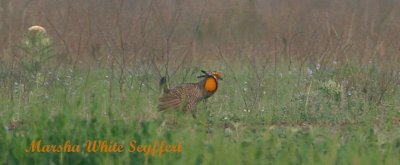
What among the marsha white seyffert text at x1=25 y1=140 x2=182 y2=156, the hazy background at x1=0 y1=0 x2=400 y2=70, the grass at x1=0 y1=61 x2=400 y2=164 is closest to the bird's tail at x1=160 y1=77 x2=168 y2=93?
the grass at x1=0 y1=61 x2=400 y2=164

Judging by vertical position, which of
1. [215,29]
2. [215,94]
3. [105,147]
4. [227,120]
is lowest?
[105,147]

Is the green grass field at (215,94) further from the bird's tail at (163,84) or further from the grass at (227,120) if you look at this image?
the bird's tail at (163,84)

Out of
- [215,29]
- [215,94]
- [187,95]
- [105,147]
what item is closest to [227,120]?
[187,95]

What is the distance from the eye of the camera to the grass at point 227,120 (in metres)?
4.84

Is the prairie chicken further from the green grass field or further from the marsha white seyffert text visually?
the marsha white seyffert text

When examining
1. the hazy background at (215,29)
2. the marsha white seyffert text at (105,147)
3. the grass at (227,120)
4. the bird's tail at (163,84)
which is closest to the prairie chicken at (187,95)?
the grass at (227,120)

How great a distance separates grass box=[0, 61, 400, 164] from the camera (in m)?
4.84

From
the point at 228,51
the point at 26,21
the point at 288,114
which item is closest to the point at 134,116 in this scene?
the point at 288,114

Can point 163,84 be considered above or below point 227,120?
above

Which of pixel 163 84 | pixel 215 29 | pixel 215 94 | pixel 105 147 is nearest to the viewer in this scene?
pixel 105 147

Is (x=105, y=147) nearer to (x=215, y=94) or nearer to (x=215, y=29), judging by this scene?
(x=215, y=94)

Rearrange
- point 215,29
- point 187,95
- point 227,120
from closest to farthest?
point 227,120 < point 187,95 < point 215,29

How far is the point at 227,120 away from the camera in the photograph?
22.4 ft

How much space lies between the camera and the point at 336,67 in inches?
356
